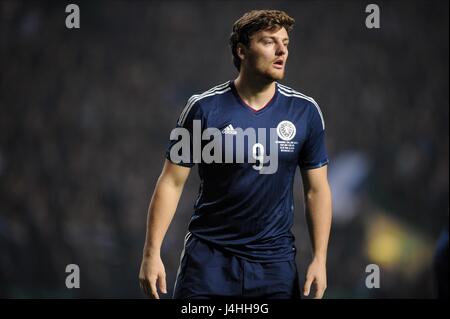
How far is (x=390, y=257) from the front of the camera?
6809mm

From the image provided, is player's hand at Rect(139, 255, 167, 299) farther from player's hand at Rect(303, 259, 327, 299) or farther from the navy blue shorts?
player's hand at Rect(303, 259, 327, 299)

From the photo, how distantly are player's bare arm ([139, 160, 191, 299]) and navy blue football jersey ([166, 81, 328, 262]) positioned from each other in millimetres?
83

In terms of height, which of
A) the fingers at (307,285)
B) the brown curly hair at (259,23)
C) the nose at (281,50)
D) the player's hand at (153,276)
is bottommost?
the fingers at (307,285)

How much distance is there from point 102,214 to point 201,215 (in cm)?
381

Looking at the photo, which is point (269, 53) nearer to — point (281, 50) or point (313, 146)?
point (281, 50)

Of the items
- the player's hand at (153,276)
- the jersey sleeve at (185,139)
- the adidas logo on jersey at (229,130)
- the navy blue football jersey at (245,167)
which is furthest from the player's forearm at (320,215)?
the player's hand at (153,276)

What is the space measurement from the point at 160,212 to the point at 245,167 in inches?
16.7

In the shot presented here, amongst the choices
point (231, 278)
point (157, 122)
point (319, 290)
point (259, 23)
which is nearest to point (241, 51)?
point (259, 23)

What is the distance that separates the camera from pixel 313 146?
337 centimetres

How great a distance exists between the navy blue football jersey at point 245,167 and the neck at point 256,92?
0.03 m

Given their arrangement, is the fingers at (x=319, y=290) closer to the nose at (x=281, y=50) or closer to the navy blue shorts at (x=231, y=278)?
the navy blue shorts at (x=231, y=278)

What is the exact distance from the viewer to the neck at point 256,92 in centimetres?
334

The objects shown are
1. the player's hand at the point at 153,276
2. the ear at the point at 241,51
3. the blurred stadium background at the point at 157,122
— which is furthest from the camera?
the blurred stadium background at the point at 157,122
